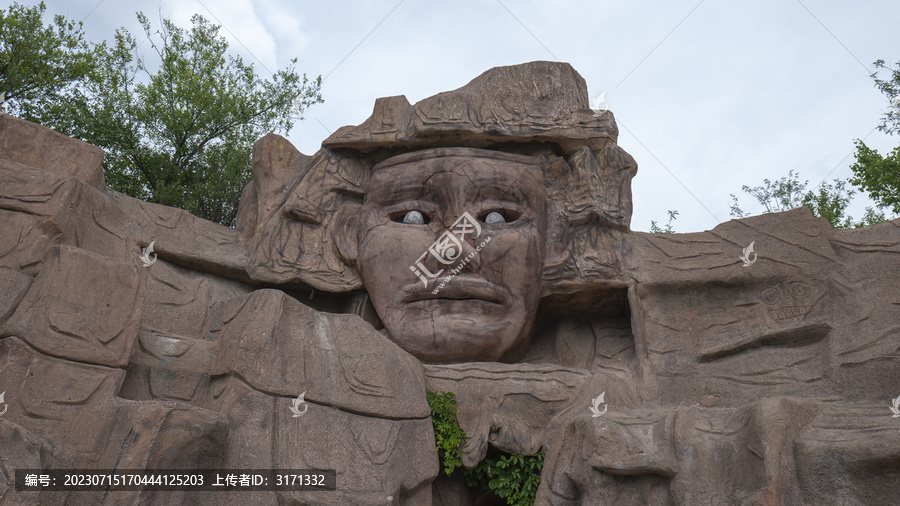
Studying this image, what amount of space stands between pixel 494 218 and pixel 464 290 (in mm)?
694

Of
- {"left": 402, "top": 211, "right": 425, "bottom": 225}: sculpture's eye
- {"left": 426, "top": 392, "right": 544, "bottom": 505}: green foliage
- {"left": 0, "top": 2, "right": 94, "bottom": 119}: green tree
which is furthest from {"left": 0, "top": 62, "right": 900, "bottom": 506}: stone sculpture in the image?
{"left": 0, "top": 2, "right": 94, "bottom": 119}: green tree

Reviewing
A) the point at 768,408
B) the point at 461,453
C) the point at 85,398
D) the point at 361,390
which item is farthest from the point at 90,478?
the point at 768,408

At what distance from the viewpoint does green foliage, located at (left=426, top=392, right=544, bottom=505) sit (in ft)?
18.4

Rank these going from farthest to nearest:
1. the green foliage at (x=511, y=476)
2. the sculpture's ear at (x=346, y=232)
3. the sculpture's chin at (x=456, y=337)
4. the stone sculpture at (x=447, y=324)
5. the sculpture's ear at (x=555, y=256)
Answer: the sculpture's ear at (x=346, y=232) → the sculpture's ear at (x=555, y=256) → the sculpture's chin at (x=456, y=337) → the green foliage at (x=511, y=476) → the stone sculpture at (x=447, y=324)

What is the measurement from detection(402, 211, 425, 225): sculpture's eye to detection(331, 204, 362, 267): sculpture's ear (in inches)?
18.8

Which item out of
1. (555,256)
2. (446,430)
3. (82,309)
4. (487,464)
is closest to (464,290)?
(555,256)

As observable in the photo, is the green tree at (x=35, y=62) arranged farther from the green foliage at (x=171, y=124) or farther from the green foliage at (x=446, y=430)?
the green foliage at (x=446, y=430)

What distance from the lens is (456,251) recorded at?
651 centimetres

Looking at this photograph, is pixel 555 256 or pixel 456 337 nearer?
pixel 456 337

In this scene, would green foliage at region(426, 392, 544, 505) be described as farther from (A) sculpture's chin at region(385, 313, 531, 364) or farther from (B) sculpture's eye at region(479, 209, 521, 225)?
(B) sculpture's eye at region(479, 209, 521, 225)

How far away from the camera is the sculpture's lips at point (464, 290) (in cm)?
644

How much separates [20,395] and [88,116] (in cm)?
732

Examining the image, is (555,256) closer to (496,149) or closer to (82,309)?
(496,149)

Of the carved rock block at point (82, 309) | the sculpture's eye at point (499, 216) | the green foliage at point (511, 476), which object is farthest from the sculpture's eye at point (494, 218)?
the carved rock block at point (82, 309)
